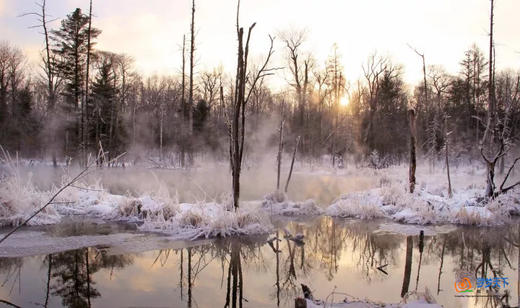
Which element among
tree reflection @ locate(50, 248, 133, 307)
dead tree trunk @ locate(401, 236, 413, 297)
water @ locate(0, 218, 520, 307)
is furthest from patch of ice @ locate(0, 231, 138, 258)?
dead tree trunk @ locate(401, 236, 413, 297)

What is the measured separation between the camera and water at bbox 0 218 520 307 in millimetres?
5382

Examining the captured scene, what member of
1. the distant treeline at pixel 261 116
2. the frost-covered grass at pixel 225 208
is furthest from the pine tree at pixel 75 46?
the frost-covered grass at pixel 225 208

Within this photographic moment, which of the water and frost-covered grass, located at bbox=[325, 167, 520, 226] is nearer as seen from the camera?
the water

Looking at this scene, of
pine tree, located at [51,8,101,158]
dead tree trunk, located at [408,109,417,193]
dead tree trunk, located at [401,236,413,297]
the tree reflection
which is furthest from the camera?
pine tree, located at [51,8,101,158]

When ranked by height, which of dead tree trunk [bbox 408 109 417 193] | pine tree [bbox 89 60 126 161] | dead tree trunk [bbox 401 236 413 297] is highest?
pine tree [bbox 89 60 126 161]

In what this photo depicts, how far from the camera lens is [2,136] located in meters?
29.1

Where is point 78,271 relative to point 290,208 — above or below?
below

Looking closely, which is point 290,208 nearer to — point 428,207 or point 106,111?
point 428,207

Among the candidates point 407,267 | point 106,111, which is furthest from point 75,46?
point 407,267

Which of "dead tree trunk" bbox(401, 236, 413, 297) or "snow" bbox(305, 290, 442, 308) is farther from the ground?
A: "snow" bbox(305, 290, 442, 308)

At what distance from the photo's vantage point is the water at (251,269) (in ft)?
17.7

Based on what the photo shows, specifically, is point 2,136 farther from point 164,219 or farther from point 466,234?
point 466,234

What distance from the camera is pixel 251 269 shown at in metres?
6.75

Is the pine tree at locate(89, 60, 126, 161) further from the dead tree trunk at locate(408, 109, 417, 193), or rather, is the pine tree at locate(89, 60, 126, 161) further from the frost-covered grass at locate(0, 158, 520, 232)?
the dead tree trunk at locate(408, 109, 417, 193)
